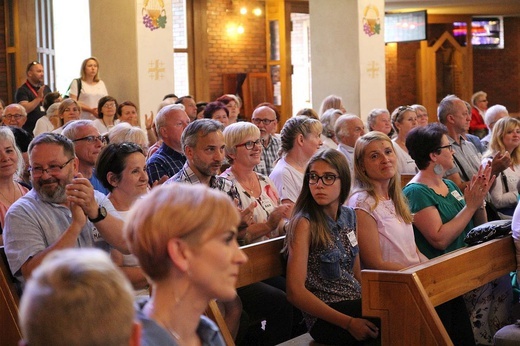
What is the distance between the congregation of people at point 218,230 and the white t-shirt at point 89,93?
2.88 meters

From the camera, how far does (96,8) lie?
32.0ft

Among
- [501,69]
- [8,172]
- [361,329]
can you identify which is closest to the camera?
[361,329]

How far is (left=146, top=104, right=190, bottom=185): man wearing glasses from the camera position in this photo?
222 inches

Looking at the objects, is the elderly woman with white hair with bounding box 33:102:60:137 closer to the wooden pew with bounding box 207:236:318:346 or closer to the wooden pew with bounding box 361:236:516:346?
the wooden pew with bounding box 207:236:318:346

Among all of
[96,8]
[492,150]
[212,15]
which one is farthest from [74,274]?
[212,15]

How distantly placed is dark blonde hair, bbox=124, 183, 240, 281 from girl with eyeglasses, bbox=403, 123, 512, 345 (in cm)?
266

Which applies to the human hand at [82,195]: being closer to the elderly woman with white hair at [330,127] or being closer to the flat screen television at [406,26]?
the elderly woman with white hair at [330,127]

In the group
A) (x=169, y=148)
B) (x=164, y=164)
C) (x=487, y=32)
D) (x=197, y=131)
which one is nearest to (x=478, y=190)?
(x=197, y=131)

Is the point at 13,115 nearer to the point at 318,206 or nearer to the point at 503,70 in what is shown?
the point at 318,206

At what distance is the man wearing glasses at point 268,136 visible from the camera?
7328 millimetres

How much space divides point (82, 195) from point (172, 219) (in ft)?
5.55

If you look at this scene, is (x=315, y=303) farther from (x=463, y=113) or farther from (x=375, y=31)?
(x=375, y=31)

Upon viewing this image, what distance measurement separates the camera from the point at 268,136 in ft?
25.0

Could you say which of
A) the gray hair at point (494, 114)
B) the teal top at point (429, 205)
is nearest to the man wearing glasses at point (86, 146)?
the teal top at point (429, 205)
